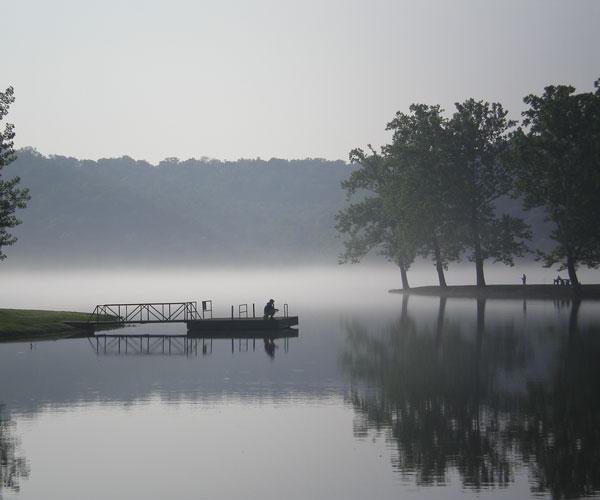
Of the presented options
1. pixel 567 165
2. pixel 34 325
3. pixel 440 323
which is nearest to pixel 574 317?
pixel 440 323

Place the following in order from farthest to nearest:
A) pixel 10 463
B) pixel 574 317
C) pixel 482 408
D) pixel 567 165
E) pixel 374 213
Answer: pixel 374 213 → pixel 567 165 → pixel 574 317 → pixel 482 408 → pixel 10 463

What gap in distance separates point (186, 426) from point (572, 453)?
13.0 m

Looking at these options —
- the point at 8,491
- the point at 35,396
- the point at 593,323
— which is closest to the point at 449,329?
the point at 593,323

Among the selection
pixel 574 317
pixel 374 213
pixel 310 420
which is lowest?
pixel 310 420

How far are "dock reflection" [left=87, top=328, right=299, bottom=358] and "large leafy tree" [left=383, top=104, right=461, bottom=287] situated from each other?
49.2 meters

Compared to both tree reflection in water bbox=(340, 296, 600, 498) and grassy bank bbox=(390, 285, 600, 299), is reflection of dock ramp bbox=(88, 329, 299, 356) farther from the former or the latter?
grassy bank bbox=(390, 285, 600, 299)

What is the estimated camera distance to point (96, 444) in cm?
3041

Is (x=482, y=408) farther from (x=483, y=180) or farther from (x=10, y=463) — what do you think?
(x=483, y=180)

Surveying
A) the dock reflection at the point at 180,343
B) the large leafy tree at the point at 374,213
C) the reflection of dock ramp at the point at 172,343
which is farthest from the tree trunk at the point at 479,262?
the reflection of dock ramp at the point at 172,343

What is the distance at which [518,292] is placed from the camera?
4380 inches

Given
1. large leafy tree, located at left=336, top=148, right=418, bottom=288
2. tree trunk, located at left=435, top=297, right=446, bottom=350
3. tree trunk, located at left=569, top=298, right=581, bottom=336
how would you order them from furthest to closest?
large leafy tree, located at left=336, top=148, right=418, bottom=288 < tree trunk, located at left=569, top=298, right=581, bottom=336 < tree trunk, located at left=435, top=297, right=446, bottom=350

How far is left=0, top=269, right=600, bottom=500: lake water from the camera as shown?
25203 millimetres

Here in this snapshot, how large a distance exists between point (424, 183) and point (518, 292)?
65.4ft

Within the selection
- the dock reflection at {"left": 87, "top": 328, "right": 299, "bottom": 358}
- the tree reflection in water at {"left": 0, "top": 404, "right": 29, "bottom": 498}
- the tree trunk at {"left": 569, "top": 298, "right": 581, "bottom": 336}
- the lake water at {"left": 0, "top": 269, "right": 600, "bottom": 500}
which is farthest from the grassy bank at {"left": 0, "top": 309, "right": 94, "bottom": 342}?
the tree reflection in water at {"left": 0, "top": 404, "right": 29, "bottom": 498}
